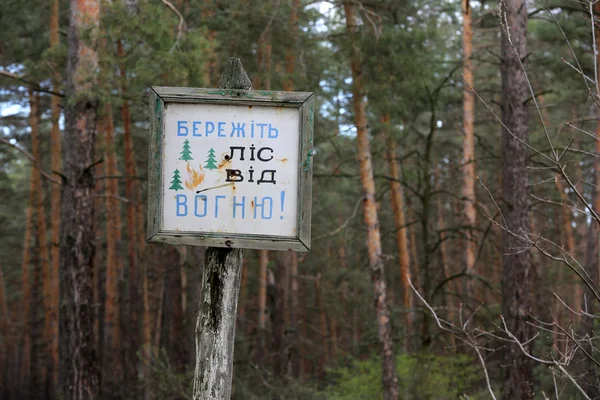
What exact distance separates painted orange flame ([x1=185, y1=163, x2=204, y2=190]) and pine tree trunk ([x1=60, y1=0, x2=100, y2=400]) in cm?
638

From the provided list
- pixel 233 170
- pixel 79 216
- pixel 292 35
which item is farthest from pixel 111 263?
pixel 233 170

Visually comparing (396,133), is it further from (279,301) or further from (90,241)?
(279,301)

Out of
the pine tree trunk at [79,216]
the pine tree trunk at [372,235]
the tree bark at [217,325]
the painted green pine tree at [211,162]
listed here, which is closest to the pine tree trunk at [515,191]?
the pine tree trunk at [372,235]

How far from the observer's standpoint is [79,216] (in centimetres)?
900

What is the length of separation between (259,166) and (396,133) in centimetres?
969

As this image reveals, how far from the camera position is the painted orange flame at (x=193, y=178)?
300 centimetres

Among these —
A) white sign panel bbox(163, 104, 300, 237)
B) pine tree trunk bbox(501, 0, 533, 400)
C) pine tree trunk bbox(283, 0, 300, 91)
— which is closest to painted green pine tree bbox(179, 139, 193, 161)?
white sign panel bbox(163, 104, 300, 237)

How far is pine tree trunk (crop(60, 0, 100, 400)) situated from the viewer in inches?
351

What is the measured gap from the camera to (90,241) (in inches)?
359

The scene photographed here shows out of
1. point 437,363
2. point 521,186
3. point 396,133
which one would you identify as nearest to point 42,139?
point 396,133

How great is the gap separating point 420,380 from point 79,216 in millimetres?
6175

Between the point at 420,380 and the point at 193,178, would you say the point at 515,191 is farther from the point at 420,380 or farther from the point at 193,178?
the point at 193,178

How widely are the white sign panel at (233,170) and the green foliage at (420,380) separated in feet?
28.9

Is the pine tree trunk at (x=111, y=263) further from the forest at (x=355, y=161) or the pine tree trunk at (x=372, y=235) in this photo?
the pine tree trunk at (x=372, y=235)
